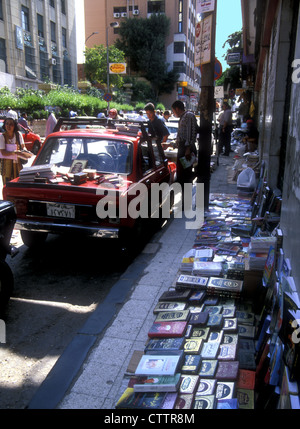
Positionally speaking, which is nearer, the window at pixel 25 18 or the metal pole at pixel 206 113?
the metal pole at pixel 206 113

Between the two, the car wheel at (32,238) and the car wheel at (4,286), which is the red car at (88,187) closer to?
the car wheel at (32,238)

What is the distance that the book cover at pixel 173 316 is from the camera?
3.47 meters

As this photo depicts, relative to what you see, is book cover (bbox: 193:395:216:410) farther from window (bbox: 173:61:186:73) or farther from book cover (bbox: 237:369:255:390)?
window (bbox: 173:61:186:73)

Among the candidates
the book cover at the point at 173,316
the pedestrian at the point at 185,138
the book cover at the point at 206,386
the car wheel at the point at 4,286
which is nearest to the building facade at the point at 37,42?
the pedestrian at the point at 185,138

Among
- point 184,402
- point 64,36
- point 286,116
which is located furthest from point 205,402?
point 64,36

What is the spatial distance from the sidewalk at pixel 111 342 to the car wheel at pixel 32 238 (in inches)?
58.8

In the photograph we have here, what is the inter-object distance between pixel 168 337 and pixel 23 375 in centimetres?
118

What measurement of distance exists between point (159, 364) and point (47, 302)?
1896 mm

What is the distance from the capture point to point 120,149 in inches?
218

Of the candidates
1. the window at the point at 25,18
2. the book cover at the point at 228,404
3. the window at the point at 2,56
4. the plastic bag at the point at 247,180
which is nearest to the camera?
the book cover at the point at 228,404

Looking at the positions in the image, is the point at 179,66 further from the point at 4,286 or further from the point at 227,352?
the point at 227,352

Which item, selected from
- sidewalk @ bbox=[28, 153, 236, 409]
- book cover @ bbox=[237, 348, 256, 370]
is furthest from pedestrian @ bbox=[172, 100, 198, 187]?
book cover @ bbox=[237, 348, 256, 370]

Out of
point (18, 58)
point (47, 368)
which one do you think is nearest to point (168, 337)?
point (47, 368)
